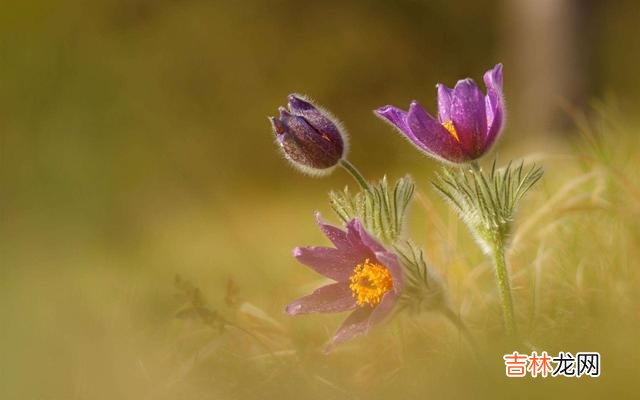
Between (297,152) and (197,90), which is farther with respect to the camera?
(197,90)

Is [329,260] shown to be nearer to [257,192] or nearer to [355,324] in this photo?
[355,324]

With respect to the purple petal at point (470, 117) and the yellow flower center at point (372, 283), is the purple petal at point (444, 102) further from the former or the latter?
the yellow flower center at point (372, 283)

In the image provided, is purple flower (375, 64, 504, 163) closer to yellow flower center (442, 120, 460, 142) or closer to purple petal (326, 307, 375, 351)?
yellow flower center (442, 120, 460, 142)

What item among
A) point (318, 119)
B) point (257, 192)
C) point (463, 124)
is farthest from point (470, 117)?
point (257, 192)

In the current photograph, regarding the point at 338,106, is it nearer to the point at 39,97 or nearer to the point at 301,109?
the point at 39,97

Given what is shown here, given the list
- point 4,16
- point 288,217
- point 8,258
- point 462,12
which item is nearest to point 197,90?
point 288,217

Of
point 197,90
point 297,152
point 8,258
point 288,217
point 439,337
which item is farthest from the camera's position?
point 197,90

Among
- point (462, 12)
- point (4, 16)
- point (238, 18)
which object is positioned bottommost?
point (4, 16)

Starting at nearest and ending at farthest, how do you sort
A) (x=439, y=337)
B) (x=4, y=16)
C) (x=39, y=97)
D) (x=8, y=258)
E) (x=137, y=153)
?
(x=439, y=337) → (x=8, y=258) → (x=4, y=16) → (x=39, y=97) → (x=137, y=153)
